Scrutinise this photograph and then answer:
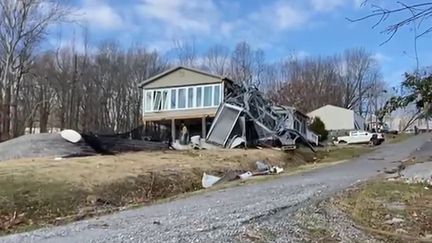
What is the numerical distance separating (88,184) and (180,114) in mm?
22995

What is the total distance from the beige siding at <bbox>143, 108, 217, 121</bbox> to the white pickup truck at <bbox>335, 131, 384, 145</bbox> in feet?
56.8

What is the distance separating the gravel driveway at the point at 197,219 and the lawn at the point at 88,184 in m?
1.43

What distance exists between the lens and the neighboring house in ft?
120

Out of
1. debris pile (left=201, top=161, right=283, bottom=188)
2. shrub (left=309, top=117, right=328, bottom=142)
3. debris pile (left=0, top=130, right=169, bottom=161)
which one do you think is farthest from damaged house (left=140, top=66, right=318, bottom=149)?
shrub (left=309, top=117, right=328, bottom=142)

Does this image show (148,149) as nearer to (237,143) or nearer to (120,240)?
(237,143)

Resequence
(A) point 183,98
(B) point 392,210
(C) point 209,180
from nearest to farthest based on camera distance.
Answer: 1. (B) point 392,210
2. (C) point 209,180
3. (A) point 183,98

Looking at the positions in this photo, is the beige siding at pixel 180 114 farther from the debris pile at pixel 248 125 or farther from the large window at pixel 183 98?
the debris pile at pixel 248 125

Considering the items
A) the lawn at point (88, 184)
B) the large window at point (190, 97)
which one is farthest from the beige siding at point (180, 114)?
the lawn at point (88, 184)

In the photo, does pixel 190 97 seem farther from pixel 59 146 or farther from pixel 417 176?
pixel 417 176

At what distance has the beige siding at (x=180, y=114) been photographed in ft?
118

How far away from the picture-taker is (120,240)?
6.96 m

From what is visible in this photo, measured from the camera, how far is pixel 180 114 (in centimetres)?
3709

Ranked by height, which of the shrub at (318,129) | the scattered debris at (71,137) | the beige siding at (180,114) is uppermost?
the beige siding at (180,114)

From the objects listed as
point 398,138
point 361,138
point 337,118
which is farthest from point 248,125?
point 337,118
